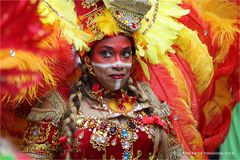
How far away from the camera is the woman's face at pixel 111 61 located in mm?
2836

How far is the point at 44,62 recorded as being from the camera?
9.05 feet

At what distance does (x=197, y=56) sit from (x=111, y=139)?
815 millimetres

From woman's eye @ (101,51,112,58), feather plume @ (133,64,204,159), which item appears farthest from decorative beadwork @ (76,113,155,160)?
feather plume @ (133,64,204,159)

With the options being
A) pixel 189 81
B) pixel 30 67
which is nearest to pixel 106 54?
pixel 30 67

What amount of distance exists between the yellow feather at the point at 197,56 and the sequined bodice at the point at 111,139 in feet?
2.02

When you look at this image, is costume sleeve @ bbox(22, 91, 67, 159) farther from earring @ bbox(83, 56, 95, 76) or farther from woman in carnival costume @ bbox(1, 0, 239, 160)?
earring @ bbox(83, 56, 95, 76)

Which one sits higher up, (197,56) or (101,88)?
(197,56)

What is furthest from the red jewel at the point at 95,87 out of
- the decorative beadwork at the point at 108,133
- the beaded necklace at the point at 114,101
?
the decorative beadwork at the point at 108,133

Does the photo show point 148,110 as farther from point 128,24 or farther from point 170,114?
point 128,24

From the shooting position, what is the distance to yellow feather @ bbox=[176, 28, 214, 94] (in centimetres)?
340

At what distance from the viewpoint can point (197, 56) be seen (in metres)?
3.48

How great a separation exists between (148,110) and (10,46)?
1.46 meters

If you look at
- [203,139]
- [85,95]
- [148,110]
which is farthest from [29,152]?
[203,139]

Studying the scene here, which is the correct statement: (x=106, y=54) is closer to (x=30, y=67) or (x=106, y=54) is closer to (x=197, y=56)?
(x=30, y=67)
